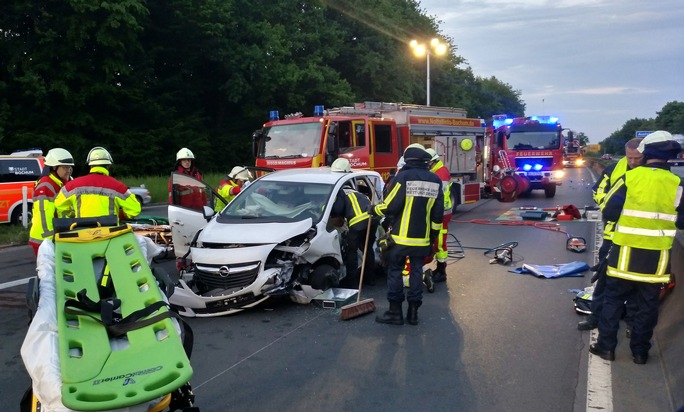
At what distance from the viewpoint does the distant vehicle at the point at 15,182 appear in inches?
554

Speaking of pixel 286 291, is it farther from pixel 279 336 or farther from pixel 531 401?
pixel 531 401

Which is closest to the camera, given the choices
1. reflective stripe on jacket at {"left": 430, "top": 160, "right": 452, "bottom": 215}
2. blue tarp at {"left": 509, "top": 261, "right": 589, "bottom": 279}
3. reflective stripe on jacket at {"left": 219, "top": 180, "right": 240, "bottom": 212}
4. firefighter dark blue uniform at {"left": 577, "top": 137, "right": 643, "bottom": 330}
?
firefighter dark blue uniform at {"left": 577, "top": 137, "right": 643, "bottom": 330}

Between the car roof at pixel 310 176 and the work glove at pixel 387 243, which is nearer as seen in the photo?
the work glove at pixel 387 243

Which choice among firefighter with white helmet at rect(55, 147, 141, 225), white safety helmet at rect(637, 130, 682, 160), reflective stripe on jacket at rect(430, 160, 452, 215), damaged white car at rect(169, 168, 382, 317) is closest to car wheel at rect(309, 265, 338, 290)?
damaged white car at rect(169, 168, 382, 317)

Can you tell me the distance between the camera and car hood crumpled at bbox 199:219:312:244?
6848mm

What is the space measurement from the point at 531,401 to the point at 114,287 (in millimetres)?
2997

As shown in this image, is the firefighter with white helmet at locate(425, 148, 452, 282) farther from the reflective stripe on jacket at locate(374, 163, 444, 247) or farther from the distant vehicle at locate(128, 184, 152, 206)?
the distant vehicle at locate(128, 184, 152, 206)

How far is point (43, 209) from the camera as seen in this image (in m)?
5.85

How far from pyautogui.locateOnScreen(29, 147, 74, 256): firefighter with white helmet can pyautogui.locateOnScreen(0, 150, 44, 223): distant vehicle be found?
8584 millimetres

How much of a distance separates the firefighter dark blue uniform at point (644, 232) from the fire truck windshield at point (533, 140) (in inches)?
722

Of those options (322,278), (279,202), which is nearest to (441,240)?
(322,278)

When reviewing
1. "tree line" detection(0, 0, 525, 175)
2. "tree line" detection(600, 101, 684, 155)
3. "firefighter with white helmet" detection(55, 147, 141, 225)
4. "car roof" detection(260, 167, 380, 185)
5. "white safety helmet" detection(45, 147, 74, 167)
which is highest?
"tree line" detection(0, 0, 525, 175)

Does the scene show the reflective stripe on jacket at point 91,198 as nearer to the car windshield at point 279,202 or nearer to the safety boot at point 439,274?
the car windshield at point 279,202

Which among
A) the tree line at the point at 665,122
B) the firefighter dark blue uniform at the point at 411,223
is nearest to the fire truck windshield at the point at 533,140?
the firefighter dark blue uniform at the point at 411,223
